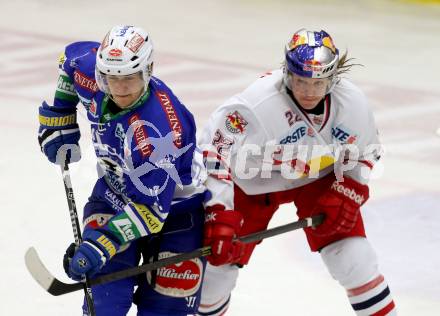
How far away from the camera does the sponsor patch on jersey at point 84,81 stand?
402 centimetres

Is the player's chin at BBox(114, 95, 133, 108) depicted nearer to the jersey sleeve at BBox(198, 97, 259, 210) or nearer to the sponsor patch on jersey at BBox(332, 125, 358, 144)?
the jersey sleeve at BBox(198, 97, 259, 210)

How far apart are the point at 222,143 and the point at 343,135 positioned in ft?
1.39

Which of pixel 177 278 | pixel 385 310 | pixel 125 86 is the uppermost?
pixel 125 86

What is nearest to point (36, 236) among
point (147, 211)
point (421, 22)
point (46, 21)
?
point (147, 211)

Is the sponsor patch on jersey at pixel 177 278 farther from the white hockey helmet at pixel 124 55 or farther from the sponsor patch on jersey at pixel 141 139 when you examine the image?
the white hockey helmet at pixel 124 55

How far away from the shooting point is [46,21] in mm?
8320

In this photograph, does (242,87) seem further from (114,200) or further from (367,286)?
(114,200)

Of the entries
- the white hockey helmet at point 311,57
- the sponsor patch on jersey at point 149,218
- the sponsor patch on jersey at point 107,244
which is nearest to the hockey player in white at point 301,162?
the white hockey helmet at point 311,57

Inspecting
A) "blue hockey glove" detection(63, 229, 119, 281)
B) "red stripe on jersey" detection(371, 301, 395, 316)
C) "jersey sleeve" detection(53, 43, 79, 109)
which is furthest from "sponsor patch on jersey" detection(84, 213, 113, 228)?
"red stripe on jersey" detection(371, 301, 395, 316)

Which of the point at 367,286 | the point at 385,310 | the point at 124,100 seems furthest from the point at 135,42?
the point at 385,310

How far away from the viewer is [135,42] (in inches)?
150

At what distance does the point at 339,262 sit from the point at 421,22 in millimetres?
4321

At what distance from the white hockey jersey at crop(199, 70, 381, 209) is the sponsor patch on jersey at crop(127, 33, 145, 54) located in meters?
0.55

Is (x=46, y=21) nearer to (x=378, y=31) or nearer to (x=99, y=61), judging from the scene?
(x=378, y=31)
